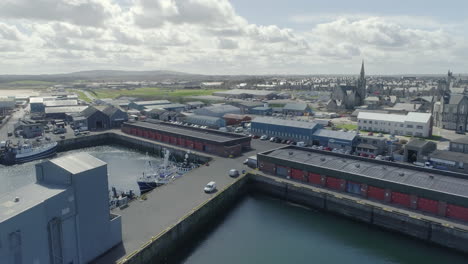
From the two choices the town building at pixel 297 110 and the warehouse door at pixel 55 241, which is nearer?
the warehouse door at pixel 55 241

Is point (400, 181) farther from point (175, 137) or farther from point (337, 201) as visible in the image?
point (175, 137)

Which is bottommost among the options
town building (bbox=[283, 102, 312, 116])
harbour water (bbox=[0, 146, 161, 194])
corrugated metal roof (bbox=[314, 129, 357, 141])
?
harbour water (bbox=[0, 146, 161, 194])

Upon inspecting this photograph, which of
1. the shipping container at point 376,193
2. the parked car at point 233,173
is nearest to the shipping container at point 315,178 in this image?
the shipping container at point 376,193

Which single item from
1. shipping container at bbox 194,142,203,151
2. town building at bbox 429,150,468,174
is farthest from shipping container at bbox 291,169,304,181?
town building at bbox 429,150,468,174

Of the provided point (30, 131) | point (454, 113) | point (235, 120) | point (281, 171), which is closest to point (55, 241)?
point (281, 171)

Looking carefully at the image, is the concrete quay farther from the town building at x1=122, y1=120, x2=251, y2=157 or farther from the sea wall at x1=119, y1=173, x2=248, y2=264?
the town building at x1=122, y1=120, x2=251, y2=157

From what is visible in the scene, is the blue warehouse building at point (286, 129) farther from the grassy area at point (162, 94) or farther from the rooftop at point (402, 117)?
the grassy area at point (162, 94)
